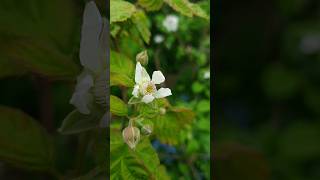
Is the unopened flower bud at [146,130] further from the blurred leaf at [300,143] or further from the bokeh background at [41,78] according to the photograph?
the blurred leaf at [300,143]

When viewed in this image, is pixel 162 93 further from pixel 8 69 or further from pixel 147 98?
pixel 8 69

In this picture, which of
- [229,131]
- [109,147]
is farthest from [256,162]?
[229,131]

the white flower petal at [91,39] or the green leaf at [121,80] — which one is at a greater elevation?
the white flower petal at [91,39]

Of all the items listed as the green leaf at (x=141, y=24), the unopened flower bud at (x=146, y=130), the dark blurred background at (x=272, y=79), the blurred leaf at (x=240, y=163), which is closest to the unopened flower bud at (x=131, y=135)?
the unopened flower bud at (x=146, y=130)

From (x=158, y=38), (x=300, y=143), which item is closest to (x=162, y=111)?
(x=158, y=38)

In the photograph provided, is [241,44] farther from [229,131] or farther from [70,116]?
[70,116]

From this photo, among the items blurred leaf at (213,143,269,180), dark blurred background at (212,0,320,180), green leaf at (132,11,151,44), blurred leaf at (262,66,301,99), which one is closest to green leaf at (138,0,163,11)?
green leaf at (132,11,151,44)
